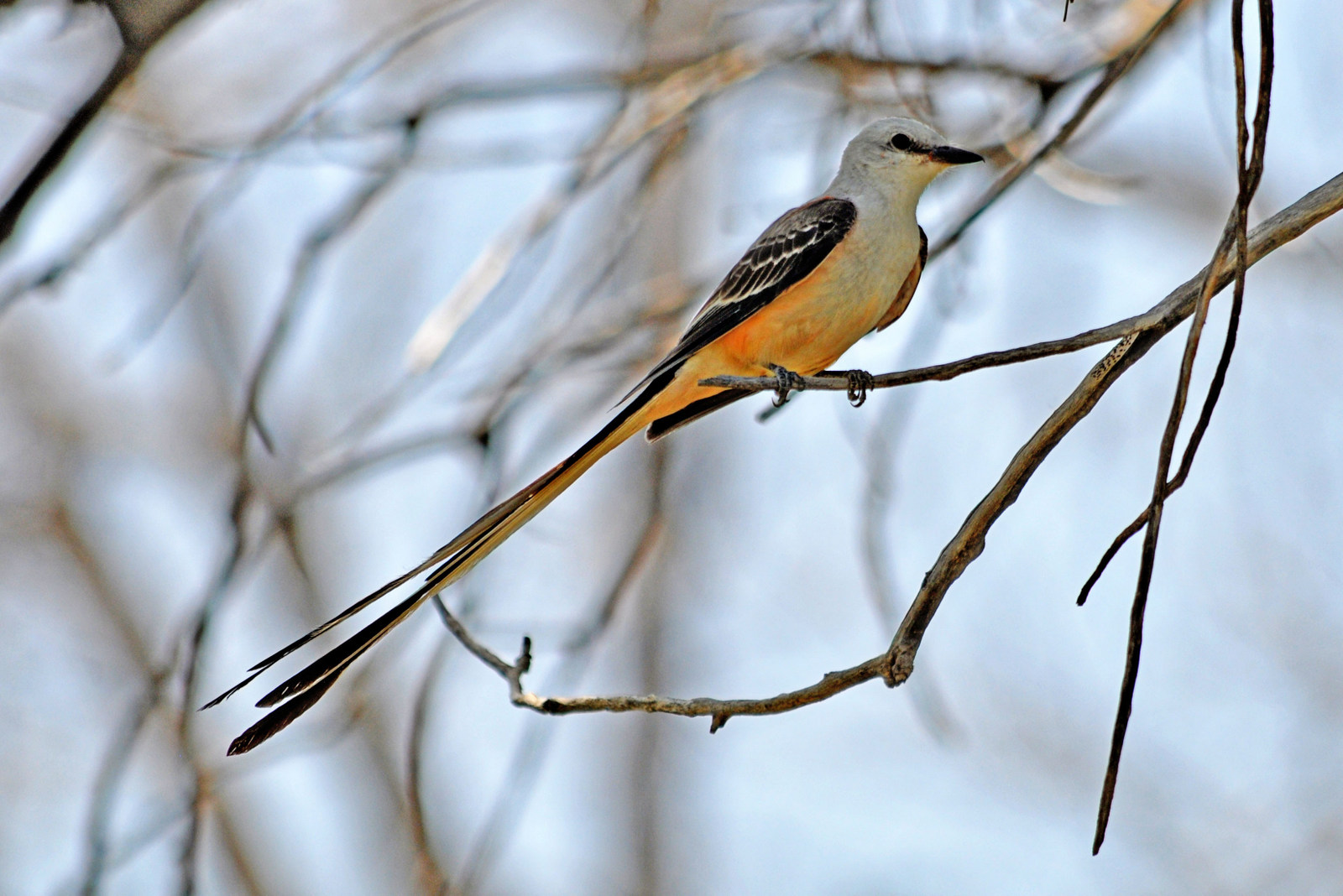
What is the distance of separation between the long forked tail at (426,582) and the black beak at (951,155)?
4.26 ft

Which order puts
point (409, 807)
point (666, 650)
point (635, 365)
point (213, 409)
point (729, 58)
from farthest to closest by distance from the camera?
point (213, 409) < point (666, 650) < point (635, 365) < point (729, 58) < point (409, 807)

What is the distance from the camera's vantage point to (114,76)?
1803 millimetres

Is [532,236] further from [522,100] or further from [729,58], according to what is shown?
[729,58]

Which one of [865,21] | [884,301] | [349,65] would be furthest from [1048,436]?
[349,65]

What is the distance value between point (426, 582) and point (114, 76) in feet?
3.32

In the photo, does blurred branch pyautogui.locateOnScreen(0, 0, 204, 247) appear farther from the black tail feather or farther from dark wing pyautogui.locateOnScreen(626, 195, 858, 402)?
dark wing pyautogui.locateOnScreen(626, 195, 858, 402)

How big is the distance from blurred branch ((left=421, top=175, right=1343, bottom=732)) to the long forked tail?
516 millimetres

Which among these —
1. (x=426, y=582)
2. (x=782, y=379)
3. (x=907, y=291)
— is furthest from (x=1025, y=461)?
(x=907, y=291)

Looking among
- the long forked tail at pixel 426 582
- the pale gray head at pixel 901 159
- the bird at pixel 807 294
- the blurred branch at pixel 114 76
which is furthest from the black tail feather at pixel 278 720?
the pale gray head at pixel 901 159

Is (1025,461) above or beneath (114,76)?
beneath

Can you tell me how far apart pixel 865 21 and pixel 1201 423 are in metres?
2.31

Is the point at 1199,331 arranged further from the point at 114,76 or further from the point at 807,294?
the point at 807,294

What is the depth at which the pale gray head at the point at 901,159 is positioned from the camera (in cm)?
373

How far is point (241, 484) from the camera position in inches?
119
